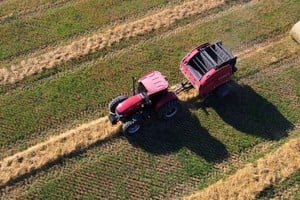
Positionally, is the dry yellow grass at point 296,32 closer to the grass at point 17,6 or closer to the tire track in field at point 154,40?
the tire track in field at point 154,40

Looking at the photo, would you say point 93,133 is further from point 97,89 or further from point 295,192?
point 295,192

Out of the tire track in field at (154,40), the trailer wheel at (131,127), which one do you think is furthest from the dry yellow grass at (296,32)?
the trailer wheel at (131,127)

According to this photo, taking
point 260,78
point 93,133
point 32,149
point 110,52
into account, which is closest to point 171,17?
point 110,52

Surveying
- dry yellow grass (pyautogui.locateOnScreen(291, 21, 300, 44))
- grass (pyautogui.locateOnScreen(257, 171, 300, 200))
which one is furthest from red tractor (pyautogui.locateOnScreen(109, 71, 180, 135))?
dry yellow grass (pyautogui.locateOnScreen(291, 21, 300, 44))

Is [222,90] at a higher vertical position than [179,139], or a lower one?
higher

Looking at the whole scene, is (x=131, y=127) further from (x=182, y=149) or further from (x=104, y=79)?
(x=104, y=79)

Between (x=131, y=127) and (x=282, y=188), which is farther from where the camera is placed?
(x=131, y=127)

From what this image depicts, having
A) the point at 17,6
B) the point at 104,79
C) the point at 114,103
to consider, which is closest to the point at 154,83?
the point at 114,103
